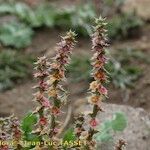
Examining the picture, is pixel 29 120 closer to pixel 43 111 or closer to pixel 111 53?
pixel 43 111

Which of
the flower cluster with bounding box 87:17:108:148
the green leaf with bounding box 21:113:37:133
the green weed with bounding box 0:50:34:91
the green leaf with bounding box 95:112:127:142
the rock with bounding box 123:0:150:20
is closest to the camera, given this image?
the flower cluster with bounding box 87:17:108:148

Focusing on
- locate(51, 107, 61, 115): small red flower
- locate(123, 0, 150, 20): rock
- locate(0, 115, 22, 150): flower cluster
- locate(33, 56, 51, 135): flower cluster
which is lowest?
locate(0, 115, 22, 150): flower cluster

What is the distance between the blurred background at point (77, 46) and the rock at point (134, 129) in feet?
2.08

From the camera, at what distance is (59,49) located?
2.13 m

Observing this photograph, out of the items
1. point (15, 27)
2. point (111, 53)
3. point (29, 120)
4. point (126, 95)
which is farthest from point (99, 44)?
point (15, 27)

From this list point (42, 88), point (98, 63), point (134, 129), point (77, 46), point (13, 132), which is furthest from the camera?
point (77, 46)

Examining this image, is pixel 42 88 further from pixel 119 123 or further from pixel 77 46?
pixel 77 46

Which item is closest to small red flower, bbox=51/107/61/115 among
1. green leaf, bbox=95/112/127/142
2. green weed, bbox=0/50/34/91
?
green leaf, bbox=95/112/127/142

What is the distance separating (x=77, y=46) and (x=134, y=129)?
207 centimetres

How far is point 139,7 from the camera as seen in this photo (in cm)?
596

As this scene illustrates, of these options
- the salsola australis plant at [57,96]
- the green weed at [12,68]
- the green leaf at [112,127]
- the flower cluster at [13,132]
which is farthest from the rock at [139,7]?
the flower cluster at [13,132]

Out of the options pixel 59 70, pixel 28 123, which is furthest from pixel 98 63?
pixel 28 123

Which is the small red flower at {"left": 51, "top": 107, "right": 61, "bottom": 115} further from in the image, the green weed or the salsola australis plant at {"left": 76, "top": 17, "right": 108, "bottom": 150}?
the green weed

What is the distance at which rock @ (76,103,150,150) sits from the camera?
3371 millimetres
